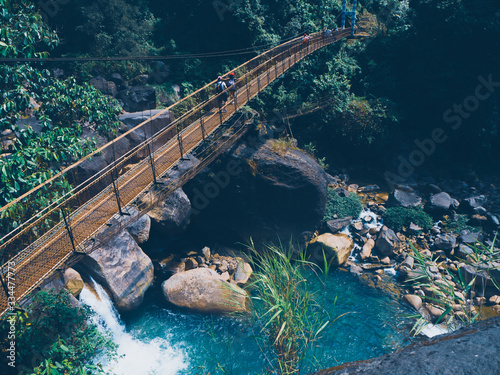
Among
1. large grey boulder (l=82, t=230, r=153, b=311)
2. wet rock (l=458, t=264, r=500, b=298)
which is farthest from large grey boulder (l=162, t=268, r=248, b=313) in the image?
wet rock (l=458, t=264, r=500, b=298)

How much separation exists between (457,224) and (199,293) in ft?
40.0

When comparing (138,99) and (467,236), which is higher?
(138,99)

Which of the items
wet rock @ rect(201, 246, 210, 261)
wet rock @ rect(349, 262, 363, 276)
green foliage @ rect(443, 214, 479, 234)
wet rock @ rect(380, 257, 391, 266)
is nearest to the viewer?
wet rock @ rect(349, 262, 363, 276)

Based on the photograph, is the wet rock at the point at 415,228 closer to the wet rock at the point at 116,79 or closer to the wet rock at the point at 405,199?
the wet rock at the point at 405,199

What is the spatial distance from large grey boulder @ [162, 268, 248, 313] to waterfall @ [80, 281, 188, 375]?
4.37 ft

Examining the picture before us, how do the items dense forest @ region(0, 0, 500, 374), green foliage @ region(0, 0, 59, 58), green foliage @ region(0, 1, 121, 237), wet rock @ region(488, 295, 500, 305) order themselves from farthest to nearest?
dense forest @ region(0, 0, 500, 374), wet rock @ region(488, 295, 500, 305), green foliage @ region(0, 0, 59, 58), green foliage @ region(0, 1, 121, 237)

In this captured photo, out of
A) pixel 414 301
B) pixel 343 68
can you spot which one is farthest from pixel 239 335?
pixel 343 68

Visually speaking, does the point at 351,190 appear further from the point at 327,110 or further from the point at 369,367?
the point at 369,367

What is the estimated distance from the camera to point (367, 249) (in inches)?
535

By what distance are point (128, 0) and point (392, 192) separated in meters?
19.2

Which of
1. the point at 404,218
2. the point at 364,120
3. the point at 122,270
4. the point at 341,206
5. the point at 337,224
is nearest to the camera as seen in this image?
the point at 122,270

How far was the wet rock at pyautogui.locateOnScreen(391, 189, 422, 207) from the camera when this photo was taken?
1616 centimetres

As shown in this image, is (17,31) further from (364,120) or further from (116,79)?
(364,120)

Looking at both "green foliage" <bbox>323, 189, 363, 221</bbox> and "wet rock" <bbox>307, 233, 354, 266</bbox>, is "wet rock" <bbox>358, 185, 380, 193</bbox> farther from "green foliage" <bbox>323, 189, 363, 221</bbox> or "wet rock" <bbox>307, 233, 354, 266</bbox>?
"wet rock" <bbox>307, 233, 354, 266</bbox>
